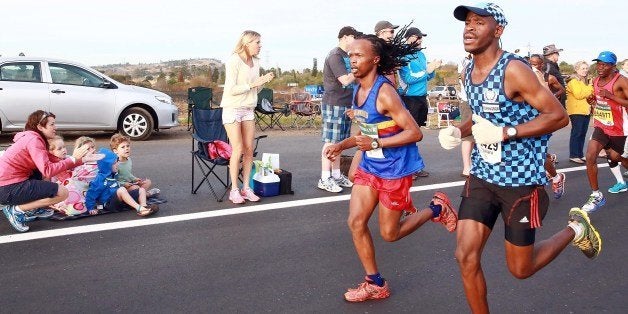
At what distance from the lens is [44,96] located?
11.9m

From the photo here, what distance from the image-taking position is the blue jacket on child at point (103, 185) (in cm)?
654

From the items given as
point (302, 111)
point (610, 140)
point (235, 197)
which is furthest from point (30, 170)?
point (302, 111)

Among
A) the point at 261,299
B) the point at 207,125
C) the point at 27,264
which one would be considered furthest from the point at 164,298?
the point at 207,125

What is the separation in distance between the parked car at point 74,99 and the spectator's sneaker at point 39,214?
20.2 feet

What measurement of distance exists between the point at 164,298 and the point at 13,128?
908 centimetres

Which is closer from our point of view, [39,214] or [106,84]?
[39,214]

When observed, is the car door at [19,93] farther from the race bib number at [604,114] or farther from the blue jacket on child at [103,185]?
the race bib number at [604,114]

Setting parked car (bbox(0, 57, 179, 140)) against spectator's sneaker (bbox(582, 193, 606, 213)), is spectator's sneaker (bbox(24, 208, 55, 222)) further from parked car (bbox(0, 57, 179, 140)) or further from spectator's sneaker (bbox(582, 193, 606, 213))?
parked car (bbox(0, 57, 179, 140))

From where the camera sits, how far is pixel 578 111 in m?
10.7

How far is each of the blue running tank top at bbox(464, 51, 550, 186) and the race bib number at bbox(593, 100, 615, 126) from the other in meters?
4.11

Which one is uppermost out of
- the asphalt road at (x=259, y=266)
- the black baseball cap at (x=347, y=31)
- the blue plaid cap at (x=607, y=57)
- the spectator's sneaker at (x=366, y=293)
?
the black baseball cap at (x=347, y=31)

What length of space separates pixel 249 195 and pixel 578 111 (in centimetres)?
653

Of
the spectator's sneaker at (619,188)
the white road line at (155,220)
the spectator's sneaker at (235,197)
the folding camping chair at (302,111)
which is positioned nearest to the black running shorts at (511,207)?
the white road line at (155,220)

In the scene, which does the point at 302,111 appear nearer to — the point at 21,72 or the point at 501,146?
the point at 21,72
